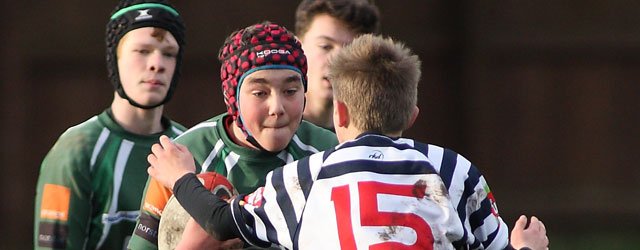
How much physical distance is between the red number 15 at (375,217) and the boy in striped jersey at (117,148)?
6.31ft

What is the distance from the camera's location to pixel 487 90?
1186 cm

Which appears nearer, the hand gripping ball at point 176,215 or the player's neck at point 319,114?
the hand gripping ball at point 176,215

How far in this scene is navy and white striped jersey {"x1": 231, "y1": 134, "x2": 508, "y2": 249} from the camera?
389 centimetres

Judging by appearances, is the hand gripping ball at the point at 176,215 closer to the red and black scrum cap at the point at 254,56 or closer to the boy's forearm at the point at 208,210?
the boy's forearm at the point at 208,210

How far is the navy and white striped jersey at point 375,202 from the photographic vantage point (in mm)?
3891

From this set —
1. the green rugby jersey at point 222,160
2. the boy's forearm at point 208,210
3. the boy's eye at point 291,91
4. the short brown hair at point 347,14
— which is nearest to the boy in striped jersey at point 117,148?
the short brown hair at point 347,14

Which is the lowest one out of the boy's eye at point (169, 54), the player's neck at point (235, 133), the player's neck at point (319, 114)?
the player's neck at point (319, 114)

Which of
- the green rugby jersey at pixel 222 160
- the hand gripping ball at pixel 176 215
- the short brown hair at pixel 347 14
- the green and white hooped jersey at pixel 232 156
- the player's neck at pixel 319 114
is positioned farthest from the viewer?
the short brown hair at pixel 347 14

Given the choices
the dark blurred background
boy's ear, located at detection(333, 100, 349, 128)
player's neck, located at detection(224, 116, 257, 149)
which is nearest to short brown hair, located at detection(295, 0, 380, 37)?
player's neck, located at detection(224, 116, 257, 149)

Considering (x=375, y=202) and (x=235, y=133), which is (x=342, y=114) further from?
(x=235, y=133)

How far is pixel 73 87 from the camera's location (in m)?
11.5

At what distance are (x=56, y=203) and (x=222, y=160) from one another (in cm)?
109

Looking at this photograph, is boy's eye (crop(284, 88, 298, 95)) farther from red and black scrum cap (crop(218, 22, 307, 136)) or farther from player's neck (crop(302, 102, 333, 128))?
player's neck (crop(302, 102, 333, 128))

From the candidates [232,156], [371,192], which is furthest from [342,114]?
[232,156]
